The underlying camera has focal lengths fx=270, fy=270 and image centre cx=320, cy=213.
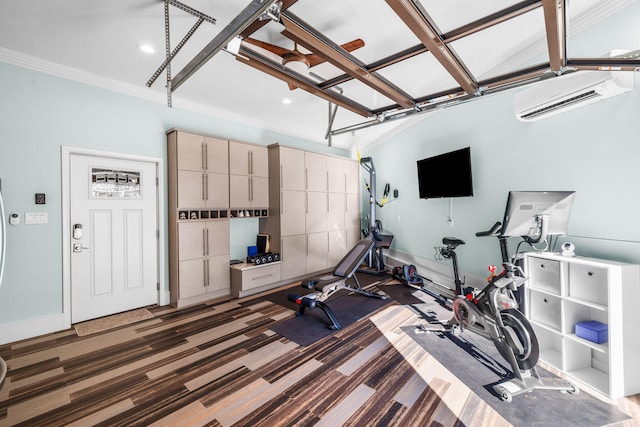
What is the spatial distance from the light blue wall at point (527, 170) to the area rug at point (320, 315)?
1474mm

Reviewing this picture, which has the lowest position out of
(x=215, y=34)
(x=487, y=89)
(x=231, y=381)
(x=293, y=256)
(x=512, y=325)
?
(x=231, y=381)

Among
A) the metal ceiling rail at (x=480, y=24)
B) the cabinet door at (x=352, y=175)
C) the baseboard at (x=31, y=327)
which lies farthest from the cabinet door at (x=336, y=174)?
the baseboard at (x=31, y=327)

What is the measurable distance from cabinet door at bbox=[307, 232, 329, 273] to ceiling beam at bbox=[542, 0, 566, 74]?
437cm

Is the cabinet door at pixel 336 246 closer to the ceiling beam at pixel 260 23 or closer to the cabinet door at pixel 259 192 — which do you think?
the cabinet door at pixel 259 192

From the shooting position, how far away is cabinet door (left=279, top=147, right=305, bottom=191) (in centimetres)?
A: 477

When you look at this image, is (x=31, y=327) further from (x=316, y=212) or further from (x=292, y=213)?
(x=316, y=212)

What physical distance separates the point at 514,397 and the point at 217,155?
4.28m

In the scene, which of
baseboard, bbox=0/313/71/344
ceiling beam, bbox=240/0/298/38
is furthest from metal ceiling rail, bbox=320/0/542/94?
baseboard, bbox=0/313/71/344

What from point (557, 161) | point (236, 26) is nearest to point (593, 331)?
point (557, 161)

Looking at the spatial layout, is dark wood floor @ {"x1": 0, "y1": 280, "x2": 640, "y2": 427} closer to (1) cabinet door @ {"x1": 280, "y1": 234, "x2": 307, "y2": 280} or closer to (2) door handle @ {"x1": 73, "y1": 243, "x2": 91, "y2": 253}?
(2) door handle @ {"x1": 73, "y1": 243, "x2": 91, "y2": 253}

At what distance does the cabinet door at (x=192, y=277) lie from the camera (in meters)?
3.76

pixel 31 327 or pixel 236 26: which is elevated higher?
pixel 236 26

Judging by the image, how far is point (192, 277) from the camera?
3859mm

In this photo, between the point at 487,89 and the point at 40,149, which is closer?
the point at 487,89
